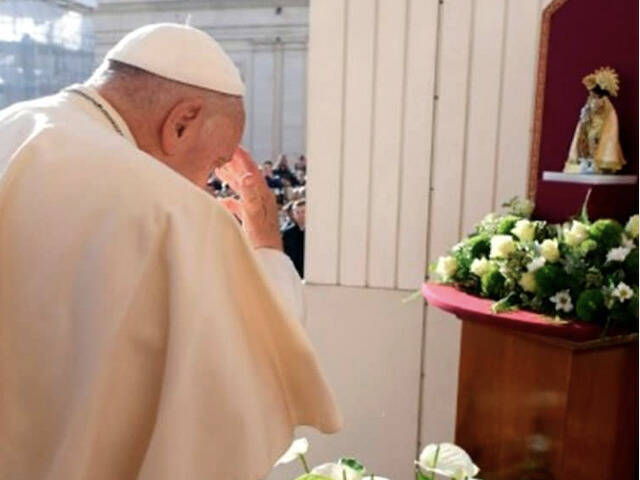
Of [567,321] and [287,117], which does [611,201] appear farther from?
[287,117]

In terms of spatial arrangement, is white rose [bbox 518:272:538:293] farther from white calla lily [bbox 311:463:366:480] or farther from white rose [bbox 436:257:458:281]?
white calla lily [bbox 311:463:366:480]

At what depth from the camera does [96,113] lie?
1.16m

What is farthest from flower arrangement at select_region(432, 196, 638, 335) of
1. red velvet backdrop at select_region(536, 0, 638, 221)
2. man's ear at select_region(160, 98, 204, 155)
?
man's ear at select_region(160, 98, 204, 155)

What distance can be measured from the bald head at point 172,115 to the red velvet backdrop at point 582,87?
59.4 inches

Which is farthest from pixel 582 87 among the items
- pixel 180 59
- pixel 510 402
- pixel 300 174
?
pixel 300 174

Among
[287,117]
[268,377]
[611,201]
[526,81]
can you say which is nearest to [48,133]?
[268,377]

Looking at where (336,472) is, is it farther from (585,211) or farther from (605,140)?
(605,140)

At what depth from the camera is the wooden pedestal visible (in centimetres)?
199

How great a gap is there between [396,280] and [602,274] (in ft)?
4.24

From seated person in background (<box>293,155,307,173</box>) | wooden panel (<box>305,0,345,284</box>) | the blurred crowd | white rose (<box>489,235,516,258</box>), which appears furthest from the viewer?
seated person in background (<box>293,155,307,173</box>)

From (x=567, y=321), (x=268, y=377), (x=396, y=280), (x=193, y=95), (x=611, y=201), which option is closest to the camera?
(x=268, y=377)

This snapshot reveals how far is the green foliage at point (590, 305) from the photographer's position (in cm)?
190

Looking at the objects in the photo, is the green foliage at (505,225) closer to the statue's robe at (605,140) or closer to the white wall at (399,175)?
the statue's robe at (605,140)

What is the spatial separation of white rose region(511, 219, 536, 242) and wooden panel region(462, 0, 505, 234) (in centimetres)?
82
